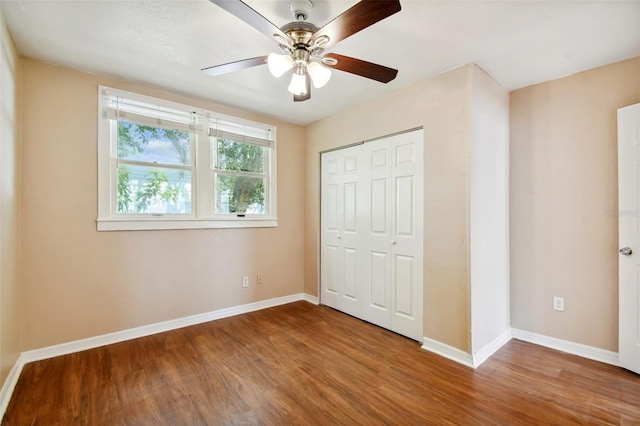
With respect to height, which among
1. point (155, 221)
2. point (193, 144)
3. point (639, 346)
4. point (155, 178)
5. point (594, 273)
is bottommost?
point (639, 346)

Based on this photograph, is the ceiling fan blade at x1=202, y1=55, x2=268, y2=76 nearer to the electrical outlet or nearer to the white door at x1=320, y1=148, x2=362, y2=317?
the white door at x1=320, y1=148, x2=362, y2=317

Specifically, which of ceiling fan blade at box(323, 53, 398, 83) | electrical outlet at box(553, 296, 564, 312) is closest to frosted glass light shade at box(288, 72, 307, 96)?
ceiling fan blade at box(323, 53, 398, 83)

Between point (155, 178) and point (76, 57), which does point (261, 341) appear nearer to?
point (155, 178)

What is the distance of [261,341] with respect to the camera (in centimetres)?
280

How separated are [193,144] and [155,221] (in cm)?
94

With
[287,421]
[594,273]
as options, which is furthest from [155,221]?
[594,273]

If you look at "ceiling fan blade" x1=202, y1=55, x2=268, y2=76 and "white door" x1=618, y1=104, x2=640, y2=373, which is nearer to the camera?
"ceiling fan blade" x1=202, y1=55, x2=268, y2=76

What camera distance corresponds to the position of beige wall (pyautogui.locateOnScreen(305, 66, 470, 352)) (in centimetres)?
241

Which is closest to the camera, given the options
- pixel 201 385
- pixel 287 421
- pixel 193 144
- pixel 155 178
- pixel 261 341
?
pixel 287 421

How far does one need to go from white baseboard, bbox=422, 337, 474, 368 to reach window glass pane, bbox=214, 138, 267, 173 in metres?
2.77

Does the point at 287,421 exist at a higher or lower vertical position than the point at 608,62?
lower

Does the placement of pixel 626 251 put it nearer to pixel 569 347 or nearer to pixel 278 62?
pixel 569 347

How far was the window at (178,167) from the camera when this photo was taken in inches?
109

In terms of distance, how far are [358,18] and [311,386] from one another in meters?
2.31
